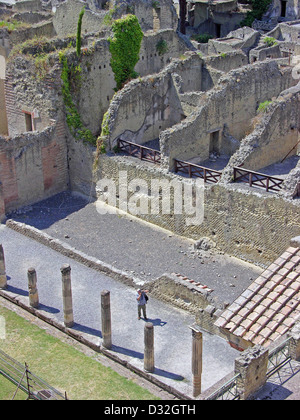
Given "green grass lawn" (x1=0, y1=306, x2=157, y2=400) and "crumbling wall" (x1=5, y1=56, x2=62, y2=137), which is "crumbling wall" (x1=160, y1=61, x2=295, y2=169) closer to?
"crumbling wall" (x1=5, y1=56, x2=62, y2=137)

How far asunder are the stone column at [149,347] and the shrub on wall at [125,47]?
15698 mm

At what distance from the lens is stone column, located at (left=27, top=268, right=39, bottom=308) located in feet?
68.1

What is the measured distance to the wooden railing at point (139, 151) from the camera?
2678 centimetres

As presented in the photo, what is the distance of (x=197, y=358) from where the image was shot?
1681 centimetres

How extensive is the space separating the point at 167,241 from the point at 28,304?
19.8 feet

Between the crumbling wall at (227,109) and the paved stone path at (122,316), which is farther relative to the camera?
the crumbling wall at (227,109)

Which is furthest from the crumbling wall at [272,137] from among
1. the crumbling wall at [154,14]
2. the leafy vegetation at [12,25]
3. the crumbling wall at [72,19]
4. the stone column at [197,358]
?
the leafy vegetation at [12,25]

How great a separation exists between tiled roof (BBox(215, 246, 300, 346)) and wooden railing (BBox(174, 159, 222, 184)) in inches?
218

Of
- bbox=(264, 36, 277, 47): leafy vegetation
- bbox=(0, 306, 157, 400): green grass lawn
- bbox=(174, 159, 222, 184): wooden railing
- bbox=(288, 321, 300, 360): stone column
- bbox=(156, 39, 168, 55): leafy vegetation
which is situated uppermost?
bbox=(156, 39, 168, 55): leafy vegetation

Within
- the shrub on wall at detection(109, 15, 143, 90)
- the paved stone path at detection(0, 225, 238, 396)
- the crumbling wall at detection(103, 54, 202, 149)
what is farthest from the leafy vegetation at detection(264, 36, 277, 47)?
the paved stone path at detection(0, 225, 238, 396)

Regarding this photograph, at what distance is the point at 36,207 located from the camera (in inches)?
1102

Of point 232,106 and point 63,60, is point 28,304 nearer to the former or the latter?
point 63,60

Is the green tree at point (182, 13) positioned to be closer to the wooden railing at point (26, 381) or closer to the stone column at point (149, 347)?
the stone column at point (149, 347)

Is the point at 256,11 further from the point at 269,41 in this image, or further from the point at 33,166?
the point at 33,166
